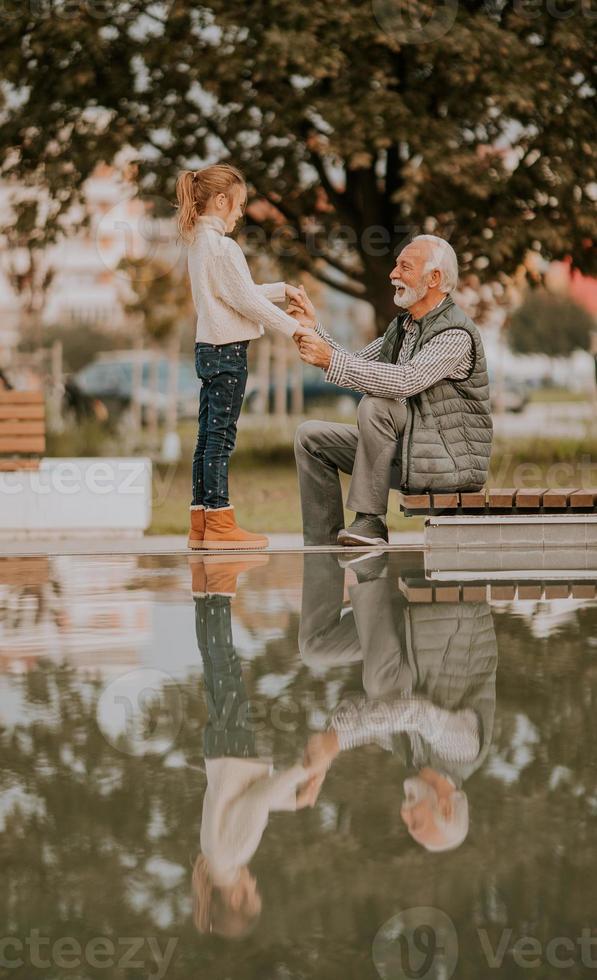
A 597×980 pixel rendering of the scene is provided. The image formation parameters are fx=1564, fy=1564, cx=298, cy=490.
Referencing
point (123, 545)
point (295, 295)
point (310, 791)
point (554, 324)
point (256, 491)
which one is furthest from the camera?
point (554, 324)

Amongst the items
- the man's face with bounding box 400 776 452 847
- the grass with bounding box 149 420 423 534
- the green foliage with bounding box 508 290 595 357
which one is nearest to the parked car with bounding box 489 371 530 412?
the green foliage with bounding box 508 290 595 357

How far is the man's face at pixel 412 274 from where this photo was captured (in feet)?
24.5

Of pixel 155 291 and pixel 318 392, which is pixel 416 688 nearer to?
pixel 155 291

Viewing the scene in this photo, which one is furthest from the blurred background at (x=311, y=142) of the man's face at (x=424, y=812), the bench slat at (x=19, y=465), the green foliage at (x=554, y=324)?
the green foliage at (x=554, y=324)

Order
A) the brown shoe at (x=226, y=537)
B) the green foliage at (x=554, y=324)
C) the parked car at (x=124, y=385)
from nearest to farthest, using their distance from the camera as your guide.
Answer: the brown shoe at (x=226, y=537) → the parked car at (x=124, y=385) → the green foliage at (x=554, y=324)

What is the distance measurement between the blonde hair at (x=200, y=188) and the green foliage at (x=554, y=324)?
61.6 m

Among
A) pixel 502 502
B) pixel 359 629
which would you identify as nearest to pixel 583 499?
pixel 502 502

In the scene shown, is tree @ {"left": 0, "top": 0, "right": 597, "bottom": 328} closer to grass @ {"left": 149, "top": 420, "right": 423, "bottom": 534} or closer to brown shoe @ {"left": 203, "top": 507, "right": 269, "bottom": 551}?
grass @ {"left": 149, "top": 420, "right": 423, "bottom": 534}

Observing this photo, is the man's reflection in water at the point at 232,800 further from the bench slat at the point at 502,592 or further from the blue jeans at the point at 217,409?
the blue jeans at the point at 217,409

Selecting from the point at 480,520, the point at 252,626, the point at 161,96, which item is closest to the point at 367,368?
the point at 480,520

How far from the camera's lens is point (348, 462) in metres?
7.99

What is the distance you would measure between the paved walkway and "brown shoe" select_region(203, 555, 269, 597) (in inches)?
12.3

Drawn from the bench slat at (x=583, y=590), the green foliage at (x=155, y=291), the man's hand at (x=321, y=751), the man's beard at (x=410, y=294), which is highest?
the man's hand at (x=321, y=751)

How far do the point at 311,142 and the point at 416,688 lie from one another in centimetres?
1576
